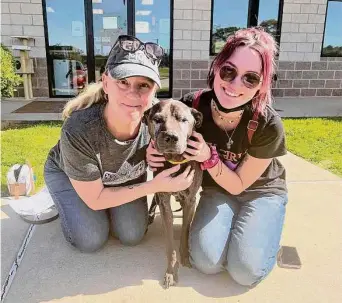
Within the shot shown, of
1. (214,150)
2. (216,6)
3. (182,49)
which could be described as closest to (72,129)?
(214,150)

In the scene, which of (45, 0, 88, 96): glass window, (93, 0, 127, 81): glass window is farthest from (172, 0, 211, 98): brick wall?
(45, 0, 88, 96): glass window

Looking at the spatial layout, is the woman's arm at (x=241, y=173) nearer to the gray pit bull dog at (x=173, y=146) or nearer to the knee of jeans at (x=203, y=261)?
the gray pit bull dog at (x=173, y=146)

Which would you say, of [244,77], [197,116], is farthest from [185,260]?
[244,77]

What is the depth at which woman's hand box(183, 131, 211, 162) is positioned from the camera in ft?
7.66

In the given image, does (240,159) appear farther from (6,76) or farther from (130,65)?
(6,76)

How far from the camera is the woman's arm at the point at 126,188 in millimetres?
2453

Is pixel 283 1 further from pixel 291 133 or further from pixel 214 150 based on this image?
pixel 214 150

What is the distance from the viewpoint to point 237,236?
2.59 metres

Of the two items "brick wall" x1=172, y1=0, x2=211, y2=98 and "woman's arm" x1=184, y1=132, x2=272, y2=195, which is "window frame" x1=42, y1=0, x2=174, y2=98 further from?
"woman's arm" x1=184, y1=132, x2=272, y2=195

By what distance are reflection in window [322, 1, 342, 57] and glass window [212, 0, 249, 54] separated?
8.43 ft

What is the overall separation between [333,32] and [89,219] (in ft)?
34.7

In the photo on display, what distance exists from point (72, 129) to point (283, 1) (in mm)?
9396

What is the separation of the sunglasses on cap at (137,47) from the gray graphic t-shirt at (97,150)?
19.7 inches

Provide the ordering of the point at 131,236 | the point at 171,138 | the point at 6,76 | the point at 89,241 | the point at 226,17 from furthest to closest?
the point at 226,17
the point at 6,76
the point at 131,236
the point at 89,241
the point at 171,138
